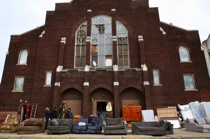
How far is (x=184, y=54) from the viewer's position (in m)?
22.5

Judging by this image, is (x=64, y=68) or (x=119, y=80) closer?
(x=119, y=80)

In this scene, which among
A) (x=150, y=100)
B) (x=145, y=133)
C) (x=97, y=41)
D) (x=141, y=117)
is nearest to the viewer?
(x=145, y=133)

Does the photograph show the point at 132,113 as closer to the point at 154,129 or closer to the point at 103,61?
the point at 154,129

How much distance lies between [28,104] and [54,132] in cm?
976

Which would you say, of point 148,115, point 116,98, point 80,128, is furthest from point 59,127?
point 148,115

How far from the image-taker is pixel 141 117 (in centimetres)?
1747

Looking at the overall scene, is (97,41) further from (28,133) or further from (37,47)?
(28,133)

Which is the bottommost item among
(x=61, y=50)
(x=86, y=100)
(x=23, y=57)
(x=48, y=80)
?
(x=86, y=100)

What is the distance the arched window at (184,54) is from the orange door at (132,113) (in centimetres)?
910

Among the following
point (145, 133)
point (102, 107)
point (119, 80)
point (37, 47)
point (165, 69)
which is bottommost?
point (145, 133)

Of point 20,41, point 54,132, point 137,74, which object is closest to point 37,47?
point 20,41

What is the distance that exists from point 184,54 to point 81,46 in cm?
Result: 1249

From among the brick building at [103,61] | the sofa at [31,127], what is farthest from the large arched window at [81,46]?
the sofa at [31,127]

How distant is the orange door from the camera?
57.2 feet
